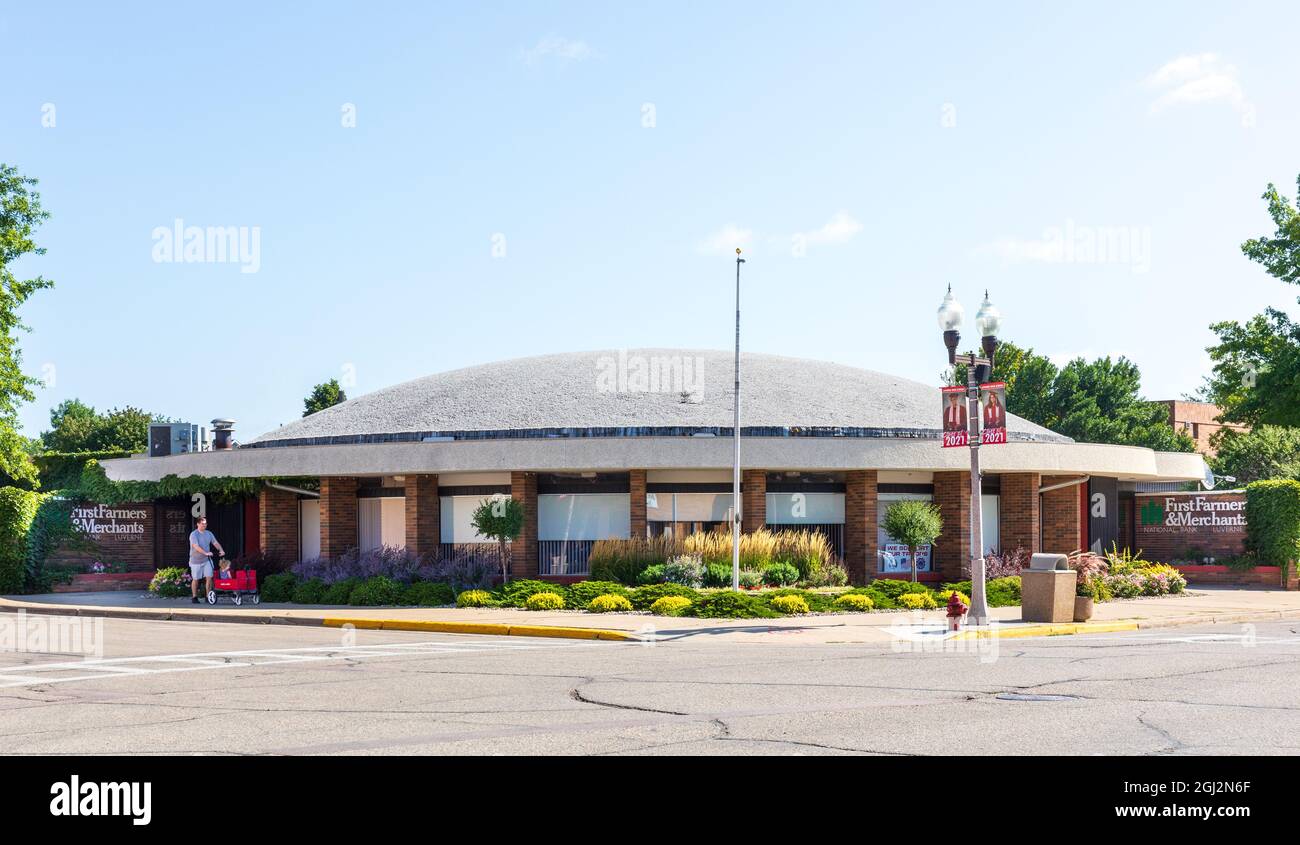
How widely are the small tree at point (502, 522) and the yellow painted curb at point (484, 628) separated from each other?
17.3 ft

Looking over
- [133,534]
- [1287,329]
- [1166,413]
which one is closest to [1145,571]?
[1287,329]

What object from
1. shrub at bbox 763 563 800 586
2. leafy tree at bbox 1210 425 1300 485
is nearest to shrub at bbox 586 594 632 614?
shrub at bbox 763 563 800 586

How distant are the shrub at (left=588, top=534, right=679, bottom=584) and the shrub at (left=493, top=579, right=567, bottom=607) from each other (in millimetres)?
1870

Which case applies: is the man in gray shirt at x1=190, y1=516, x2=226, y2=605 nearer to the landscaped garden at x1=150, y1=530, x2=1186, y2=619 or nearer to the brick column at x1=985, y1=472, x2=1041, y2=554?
the landscaped garden at x1=150, y1=530, x2=1186, y2=619

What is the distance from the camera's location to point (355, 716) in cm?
1156

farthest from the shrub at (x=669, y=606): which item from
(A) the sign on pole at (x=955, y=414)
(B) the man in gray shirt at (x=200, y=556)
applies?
(B) the man in gray shirt at (x=200, y=556)

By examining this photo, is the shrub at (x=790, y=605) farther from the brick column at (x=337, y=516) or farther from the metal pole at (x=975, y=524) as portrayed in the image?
the brick column at (x=337, y=516)

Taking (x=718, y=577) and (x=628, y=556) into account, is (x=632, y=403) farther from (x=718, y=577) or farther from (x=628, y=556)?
(x=718, y=577)

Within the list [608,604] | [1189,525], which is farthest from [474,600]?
[1189,525]

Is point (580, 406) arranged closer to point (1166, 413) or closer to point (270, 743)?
point (270, 743)

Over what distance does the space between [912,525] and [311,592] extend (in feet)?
44.4

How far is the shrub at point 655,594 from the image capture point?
25.2m

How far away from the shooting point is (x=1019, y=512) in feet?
109

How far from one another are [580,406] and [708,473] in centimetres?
425
